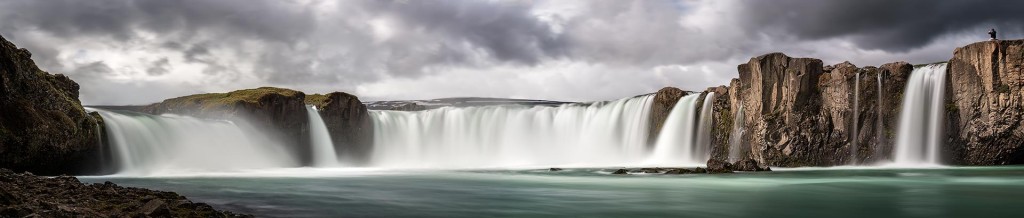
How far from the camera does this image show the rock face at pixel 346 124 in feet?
220

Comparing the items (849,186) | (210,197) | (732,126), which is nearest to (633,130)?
(732,126)

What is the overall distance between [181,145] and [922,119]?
49.0m

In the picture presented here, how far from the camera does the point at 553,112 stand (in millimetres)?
72750

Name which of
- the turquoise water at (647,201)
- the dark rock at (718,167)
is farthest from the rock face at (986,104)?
the turquoise water at (647,201)

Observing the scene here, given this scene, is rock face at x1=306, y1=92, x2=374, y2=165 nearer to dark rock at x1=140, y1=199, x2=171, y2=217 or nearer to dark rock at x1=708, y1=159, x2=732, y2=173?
dark rock at x1=708, y1=159, x2=732, y2=173

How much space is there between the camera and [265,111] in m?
59.4

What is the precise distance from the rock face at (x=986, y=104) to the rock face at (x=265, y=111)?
162 feet

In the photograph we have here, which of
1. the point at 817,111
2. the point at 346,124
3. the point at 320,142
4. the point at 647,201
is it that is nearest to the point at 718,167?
the point at 647,201

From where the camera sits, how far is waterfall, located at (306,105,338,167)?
210 ft

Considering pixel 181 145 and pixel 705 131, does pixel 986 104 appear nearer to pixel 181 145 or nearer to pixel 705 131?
pixel 705 131

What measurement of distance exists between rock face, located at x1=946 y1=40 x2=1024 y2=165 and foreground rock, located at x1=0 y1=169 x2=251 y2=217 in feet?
159

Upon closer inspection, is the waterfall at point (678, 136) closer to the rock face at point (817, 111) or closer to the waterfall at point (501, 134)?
the rock face at point (817, 111)

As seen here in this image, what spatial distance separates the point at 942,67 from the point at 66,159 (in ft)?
171

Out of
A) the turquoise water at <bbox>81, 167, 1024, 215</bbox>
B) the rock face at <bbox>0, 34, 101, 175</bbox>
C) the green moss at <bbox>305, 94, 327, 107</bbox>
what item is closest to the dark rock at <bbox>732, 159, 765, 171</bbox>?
the turquoise water at <bbox>81, 167, 1024, 215</bbox>
